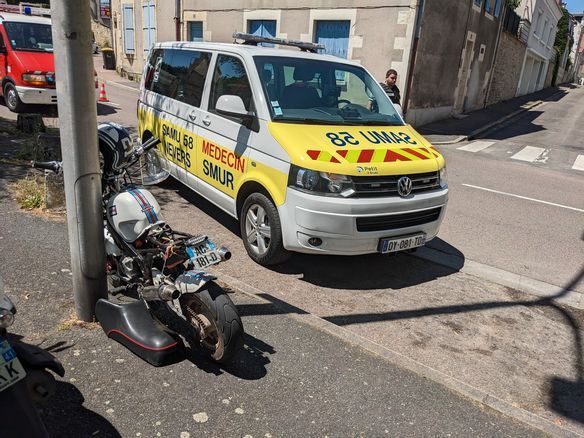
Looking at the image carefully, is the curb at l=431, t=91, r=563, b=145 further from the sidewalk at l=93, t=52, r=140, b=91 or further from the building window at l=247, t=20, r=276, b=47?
the sidewalk at l=93, t=52, r=140, b=91

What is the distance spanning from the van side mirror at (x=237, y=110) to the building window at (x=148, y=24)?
18153 millimetres

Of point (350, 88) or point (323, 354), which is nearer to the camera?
point (323, 354)

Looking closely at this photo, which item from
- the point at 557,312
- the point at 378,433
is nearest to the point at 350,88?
the point at 557,312

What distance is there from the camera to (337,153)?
13.9ft

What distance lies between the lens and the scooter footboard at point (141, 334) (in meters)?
3.03

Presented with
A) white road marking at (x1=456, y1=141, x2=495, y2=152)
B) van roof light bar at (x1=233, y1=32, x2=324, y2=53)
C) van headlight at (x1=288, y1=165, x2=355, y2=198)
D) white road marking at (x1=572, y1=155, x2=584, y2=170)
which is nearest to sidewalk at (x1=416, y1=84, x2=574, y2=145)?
white road marking at (x1=456, y1=141, x2=495, y2=152)

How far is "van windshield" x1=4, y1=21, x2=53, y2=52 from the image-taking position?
11195 mm

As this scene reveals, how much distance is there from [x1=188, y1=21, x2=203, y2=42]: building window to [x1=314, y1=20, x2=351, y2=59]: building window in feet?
20.1

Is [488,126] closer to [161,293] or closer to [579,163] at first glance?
[579,163]

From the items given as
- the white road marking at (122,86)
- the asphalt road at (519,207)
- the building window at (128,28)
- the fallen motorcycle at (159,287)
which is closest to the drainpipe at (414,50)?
the asphalt road at (519,207)

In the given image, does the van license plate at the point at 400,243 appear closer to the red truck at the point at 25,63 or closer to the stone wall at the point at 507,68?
the red truck at the point at 25,63

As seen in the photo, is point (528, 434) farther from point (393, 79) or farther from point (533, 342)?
point (393, 79)

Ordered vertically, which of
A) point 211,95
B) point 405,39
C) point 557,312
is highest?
point 405,39

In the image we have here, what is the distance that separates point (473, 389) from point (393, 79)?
7.52 meters
